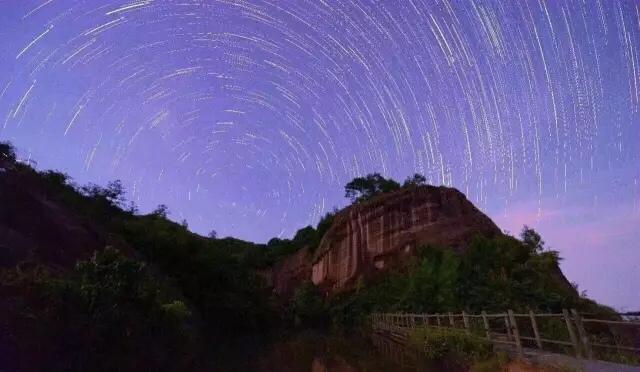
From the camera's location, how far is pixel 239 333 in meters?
45.1

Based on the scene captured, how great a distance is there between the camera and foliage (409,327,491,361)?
1320 cm

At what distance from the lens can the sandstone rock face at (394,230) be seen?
165ft

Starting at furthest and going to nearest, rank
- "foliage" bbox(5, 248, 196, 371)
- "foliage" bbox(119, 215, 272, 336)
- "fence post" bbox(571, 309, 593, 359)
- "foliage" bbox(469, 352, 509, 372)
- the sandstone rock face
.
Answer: the sandstone rock face → "foliage" bbox(119, 215, 272, 336) → "foliage" bbox(5, 248, 196, 371) → "foliage" bbox(469, 352, 509, 372) → "fence post" bbox(571, 309, 593, 359)

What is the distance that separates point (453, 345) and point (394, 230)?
42255mm

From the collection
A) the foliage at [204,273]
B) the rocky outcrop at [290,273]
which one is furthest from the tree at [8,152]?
the rocky outcrop at [290,273]

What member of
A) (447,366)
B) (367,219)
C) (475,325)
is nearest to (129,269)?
(447,366)

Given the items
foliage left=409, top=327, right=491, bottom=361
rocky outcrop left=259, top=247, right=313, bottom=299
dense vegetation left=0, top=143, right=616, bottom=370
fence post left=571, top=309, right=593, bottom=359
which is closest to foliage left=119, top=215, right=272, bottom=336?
dense vegetation left=0, top=143, right=616, bottom=370

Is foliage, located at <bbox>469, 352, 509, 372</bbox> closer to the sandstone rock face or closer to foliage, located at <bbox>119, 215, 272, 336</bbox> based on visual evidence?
foliage, located at <bbox>119, 215, 272, 336</bbox>

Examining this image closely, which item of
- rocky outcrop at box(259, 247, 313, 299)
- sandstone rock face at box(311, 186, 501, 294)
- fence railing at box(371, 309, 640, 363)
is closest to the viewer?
fence railing at box(371, 309, 640, 363)

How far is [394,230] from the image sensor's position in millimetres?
56469

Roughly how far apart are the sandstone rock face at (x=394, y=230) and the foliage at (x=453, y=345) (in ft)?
102

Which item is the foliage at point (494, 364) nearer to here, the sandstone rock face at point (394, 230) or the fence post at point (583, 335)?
the fence post at point (583, 335)

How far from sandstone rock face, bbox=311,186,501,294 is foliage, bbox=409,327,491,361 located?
30.9 meters

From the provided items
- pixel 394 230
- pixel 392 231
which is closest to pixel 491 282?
pixel 394 230
